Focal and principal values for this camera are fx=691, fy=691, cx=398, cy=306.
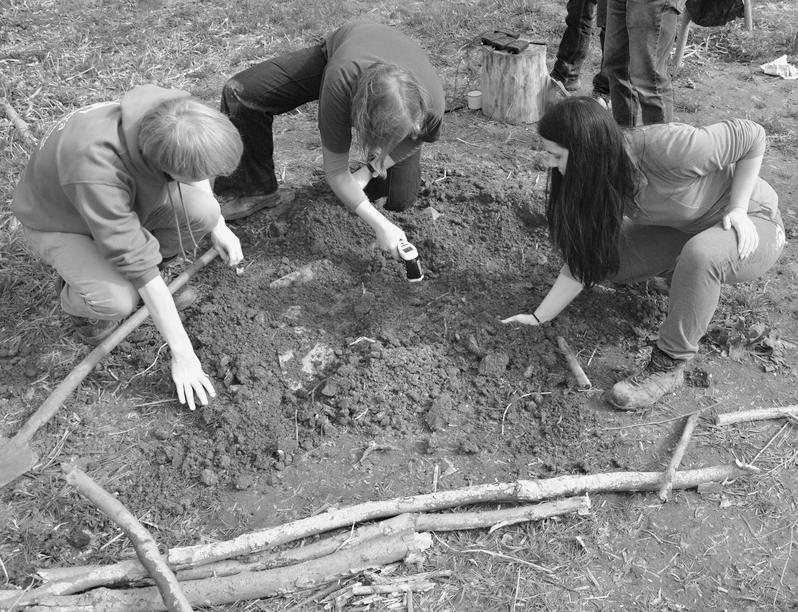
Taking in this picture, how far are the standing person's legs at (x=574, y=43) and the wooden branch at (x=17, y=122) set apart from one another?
3.98 metres

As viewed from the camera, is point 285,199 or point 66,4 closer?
point 285,199

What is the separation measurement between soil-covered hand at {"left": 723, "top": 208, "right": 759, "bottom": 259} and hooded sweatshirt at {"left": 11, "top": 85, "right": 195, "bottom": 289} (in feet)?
7.31

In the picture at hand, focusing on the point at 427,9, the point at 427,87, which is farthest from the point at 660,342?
the point at 427,9

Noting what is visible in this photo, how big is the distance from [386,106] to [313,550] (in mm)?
1683

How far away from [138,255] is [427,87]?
151cm

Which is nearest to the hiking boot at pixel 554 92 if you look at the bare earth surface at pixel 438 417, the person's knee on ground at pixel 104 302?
the bare earth surface at pixel 438 417

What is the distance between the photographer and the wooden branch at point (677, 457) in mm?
2621

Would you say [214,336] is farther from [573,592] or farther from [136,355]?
[573,592]

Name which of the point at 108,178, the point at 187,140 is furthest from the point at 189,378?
the point at 187,140

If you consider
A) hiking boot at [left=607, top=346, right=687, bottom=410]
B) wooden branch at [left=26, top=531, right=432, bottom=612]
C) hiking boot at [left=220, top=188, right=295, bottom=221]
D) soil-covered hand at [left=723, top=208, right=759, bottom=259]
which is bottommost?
wooden branch at [left=26, top=531, right=432, bottom=612]

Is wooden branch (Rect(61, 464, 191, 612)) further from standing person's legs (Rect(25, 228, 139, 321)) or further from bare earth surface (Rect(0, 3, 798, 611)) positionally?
standing person's legs (Rect(25, 228, 139, 321))

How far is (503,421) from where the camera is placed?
9.73ft

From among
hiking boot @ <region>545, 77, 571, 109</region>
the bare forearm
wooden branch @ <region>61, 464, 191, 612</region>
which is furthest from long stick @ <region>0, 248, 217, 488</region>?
hiking boot @ <region>545, 77, 571, 109</region>

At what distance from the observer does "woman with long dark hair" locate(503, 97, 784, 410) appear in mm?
2559
